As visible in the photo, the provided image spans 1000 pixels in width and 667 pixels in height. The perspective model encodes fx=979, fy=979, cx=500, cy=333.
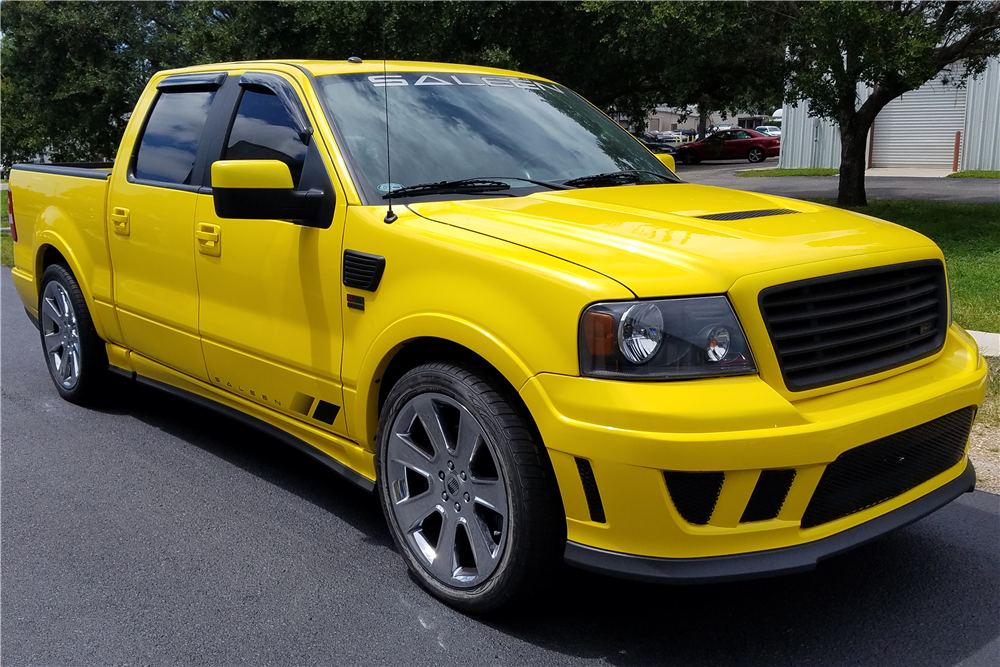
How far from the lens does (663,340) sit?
2.85 m

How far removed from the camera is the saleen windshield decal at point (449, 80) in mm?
4305

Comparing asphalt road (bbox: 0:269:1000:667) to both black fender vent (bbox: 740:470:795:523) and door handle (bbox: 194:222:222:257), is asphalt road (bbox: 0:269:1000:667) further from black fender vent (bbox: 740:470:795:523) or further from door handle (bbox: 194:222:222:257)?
door handle (bbox: 194:222:222:257)

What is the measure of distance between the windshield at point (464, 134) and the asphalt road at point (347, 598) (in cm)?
149

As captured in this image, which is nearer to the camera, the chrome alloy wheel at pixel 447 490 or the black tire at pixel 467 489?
the black tire at pixel 467 489

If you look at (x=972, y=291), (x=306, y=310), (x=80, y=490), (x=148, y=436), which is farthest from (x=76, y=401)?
(x=972, y=291)

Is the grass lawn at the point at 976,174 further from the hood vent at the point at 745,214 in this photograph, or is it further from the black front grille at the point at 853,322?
the black front grille at the point at 853,322

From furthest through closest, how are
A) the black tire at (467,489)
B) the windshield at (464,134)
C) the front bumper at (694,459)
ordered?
1. the windshield at (464,134)
2. the black tire at (467,489)
3. the front bumper at (694,459)

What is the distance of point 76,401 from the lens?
19.9ft

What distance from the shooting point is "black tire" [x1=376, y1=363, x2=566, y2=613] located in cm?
305

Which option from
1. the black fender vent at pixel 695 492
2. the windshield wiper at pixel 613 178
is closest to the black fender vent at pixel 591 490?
the black fender vent at pixel 695 492

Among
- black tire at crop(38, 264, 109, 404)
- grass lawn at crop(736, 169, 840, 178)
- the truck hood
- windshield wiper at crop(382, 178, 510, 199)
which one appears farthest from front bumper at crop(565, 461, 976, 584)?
grass lawn at crop(736, 169, 840, 178)

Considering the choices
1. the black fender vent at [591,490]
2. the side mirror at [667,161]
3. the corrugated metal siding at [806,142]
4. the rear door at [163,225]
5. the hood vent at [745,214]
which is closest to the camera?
the black fender vent at [591,490]

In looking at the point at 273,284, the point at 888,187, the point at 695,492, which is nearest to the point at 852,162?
the point at 888,187

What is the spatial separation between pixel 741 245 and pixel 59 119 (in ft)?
69.1
